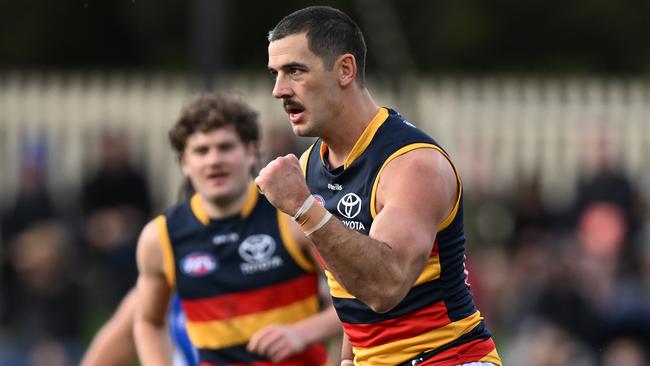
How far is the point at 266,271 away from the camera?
715cm

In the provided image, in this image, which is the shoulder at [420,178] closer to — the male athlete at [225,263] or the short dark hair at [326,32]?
the short dark hair at [326,32]

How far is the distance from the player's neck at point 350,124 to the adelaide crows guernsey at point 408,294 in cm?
3

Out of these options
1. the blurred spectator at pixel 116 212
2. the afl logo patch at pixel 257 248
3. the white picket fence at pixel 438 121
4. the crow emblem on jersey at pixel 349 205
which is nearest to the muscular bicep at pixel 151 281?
the afl logo patch at pixel 257 248

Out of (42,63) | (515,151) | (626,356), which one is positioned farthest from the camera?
(42,63)

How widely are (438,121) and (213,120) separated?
12391mm

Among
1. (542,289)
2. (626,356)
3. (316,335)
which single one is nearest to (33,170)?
(542,289)

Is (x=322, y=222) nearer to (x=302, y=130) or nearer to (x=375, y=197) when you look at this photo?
(x=375, y=197)

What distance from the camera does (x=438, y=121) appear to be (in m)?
19.6

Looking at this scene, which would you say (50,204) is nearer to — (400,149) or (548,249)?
(548,249)

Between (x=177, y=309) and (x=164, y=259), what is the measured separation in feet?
2.27

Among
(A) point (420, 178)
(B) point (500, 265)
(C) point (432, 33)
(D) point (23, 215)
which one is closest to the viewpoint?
(A) point (420, 178)

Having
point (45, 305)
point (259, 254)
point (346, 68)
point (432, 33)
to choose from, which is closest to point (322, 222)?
point (346, 68)

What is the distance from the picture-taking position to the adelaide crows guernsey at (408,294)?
18.0 ft

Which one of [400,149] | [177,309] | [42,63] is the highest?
[400,149]
